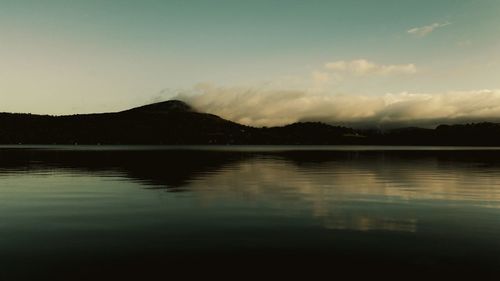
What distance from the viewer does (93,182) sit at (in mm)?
47812

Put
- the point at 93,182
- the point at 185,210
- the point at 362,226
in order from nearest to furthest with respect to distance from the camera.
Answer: the point at 362,226
the point at 185,210
the point at 93,182

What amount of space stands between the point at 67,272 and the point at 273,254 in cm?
733

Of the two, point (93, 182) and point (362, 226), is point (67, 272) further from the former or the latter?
point (93, 182)

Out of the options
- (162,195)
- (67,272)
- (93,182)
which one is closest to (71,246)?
(67,272)

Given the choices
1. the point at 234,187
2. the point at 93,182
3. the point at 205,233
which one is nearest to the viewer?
the point at 205,233

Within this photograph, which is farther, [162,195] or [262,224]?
[162,195]

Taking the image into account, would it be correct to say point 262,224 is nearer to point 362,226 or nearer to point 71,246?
point 362,226

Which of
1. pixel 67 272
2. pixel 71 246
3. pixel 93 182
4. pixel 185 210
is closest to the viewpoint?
pixel 67 272

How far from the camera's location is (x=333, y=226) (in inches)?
906

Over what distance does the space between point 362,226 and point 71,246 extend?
14.1m

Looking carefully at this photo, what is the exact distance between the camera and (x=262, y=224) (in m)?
23.3

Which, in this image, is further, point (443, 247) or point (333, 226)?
point (333, 226)

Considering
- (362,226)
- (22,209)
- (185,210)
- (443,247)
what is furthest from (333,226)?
(22,209)

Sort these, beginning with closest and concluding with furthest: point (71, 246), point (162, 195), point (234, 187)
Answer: point (71, 246)
point (162, 195)
point (234, 187)
